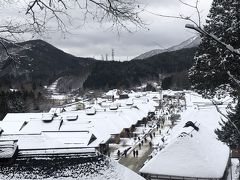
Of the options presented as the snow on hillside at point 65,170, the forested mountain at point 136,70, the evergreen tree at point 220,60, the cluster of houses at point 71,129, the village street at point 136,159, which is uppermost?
the forested mountain at point 136,70

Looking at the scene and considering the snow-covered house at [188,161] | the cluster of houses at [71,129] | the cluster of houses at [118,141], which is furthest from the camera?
the cluster of houses at [71,129]

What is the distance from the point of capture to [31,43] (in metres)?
5.36

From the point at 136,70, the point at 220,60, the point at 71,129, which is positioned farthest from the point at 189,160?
the point at 136,70

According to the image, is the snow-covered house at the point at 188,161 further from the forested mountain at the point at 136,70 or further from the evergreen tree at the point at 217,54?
the forested mountain at the point at 136,70

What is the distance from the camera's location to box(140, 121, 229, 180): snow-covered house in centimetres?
1678

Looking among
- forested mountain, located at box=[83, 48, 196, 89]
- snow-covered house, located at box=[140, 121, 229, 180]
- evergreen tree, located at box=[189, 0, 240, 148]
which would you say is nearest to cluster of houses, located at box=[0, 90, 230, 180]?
snow-covered house, located at box=[140, 121, 229, 180]

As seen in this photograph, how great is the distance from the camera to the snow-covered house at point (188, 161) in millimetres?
16781

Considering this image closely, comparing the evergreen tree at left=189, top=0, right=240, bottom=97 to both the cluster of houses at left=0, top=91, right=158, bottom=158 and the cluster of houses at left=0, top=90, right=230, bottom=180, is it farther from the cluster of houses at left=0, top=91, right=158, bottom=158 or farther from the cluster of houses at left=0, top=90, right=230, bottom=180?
the cluster of houses at left=0, top=91, right=158, bottom=158

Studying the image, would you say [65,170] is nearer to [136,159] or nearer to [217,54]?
[217,54]

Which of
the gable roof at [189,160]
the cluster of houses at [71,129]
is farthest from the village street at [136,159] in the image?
the gable roof at [189,160]

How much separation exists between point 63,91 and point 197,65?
130m

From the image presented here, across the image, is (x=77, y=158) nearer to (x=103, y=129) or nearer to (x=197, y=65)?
(x=197, y=65)

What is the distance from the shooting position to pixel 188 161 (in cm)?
1736

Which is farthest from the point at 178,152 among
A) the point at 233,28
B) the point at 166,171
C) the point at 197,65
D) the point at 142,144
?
the point at 142,144
